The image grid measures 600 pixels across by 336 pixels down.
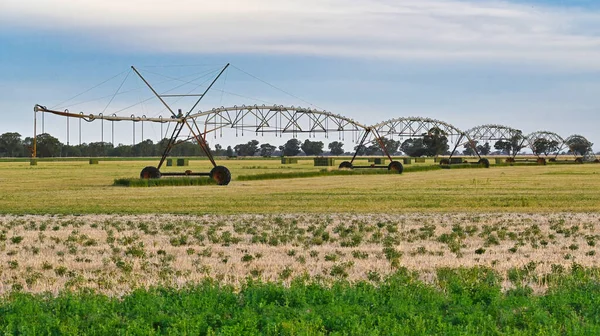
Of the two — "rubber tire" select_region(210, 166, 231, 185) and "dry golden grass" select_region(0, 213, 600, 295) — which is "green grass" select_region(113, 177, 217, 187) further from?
"dry golden grass" select_region(0, 213, 600, 295)

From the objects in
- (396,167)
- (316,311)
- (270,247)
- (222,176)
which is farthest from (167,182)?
(316,311)

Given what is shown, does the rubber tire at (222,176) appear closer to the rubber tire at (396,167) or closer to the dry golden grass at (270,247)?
the dry golden grass at (270,247)

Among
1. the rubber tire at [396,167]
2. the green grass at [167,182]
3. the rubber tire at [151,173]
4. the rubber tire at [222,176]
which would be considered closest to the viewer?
the green grass at [167,182]

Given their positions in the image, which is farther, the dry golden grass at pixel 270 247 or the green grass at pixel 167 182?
the green grass at pixel 167 182

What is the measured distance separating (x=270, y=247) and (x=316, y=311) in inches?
404

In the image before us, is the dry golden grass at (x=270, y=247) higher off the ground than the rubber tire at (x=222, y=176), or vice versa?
the rubber tire at (x=222, y=176)

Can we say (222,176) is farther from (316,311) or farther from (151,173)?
(316,311)

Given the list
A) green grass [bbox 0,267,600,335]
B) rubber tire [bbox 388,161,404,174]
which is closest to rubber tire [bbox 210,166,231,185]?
rubber tire [bbox 388,161,404,174]

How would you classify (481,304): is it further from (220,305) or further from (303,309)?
(220,305)

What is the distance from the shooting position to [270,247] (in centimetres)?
2317

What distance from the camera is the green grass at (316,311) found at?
1191 cm

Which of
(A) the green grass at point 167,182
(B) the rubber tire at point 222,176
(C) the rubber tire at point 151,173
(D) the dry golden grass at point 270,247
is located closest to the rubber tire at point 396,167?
(A) the green grass at point 167,182

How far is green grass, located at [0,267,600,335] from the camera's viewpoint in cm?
1191

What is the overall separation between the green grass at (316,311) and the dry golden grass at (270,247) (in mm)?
2099
